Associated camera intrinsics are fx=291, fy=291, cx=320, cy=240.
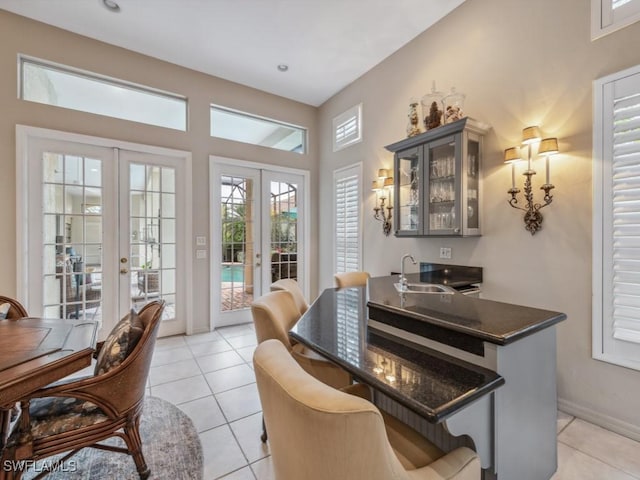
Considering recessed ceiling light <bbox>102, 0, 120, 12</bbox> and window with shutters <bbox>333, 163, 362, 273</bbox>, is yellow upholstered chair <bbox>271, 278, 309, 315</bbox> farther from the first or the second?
recessed ceiling light <bbox>102, 0, 120, 12</bbox>

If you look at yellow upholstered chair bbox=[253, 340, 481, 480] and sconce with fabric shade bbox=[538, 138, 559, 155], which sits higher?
sconce with fabric shade bbox=[538, 138, 559, 155]

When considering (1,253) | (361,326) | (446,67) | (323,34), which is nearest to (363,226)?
(446,67)

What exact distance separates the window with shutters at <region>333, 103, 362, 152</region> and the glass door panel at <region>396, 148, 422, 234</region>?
1214mm

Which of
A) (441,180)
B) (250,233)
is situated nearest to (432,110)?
(441,180)

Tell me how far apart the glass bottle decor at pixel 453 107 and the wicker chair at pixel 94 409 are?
9.30ft

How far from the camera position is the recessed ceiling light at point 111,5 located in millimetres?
2797

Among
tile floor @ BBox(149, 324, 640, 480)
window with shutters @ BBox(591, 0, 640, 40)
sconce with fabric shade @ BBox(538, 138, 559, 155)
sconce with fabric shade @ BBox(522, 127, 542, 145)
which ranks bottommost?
tile floor @ BBox(149, 324, 640, 480)

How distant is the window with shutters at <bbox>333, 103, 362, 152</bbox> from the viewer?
165 inches

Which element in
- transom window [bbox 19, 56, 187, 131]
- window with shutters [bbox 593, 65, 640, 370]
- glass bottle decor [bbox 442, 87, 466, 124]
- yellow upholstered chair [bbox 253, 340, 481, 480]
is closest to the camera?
yellow upholstered chair [bbox 253, 340, 481, 480]

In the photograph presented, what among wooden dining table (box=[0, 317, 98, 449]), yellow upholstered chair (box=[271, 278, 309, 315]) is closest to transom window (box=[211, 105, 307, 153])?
yellow upholstered chair (box=[271, 278, 309, 315])

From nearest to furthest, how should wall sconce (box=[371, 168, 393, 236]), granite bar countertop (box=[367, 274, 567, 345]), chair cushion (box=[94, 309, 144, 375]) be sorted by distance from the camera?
granite bar countertop (box=[367, 274, 567, 345]), chair cushion (box=[94, 309, 144, 375]), wall sconce (box=[371, 168, 393, 236])

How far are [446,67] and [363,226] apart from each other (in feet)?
6.71

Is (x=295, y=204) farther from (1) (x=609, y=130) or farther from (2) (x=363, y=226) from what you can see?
(1) (x=609, y=130)

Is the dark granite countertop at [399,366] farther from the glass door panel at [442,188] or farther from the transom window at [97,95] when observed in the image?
the transom window at [97,95]
